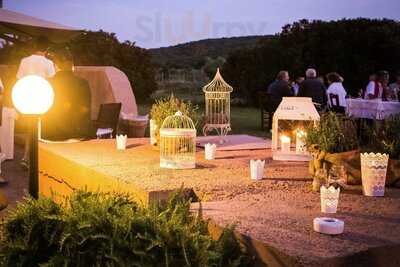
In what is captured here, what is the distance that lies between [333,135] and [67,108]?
13.4ft

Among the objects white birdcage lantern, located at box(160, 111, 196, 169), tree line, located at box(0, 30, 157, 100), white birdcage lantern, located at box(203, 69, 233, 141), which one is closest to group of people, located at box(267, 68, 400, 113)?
white birdcage lantern, located at box(203, 69, 233, 141)

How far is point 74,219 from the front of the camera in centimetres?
329

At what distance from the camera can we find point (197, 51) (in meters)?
41.1

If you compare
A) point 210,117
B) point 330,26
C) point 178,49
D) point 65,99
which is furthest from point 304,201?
point 178,49

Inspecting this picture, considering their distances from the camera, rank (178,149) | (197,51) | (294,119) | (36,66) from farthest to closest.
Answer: (197,51) < (36,66) < (294,119) < (178,149)

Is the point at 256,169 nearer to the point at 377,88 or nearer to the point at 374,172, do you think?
the point at 374,172

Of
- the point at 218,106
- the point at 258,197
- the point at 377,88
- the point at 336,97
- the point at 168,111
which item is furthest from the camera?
the point at 377,88

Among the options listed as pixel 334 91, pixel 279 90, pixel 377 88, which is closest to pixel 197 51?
pixel 279 90

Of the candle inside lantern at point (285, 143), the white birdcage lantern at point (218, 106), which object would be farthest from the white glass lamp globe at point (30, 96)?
the white birdcage lantern at point (218, 106)

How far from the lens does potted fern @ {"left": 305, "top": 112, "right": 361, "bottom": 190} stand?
427 centimetres

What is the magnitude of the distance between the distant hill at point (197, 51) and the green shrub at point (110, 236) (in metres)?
33.9

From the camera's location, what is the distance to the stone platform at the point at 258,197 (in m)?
2.84

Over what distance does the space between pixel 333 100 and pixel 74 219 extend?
981 centimetres

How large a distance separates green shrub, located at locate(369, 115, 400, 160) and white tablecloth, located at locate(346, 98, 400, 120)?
6739mm
